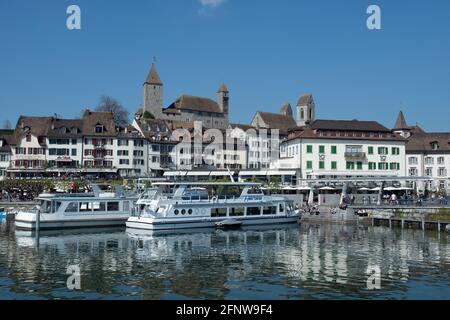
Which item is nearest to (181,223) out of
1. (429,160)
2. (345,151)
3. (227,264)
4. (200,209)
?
(200,209)

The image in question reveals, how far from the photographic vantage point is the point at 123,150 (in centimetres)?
10475

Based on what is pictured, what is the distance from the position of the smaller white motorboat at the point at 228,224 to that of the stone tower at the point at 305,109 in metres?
124

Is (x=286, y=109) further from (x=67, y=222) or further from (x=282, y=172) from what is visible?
(x=67, y=222)

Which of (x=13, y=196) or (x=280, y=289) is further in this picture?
(x=13, y=196)

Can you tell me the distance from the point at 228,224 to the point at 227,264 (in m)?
20.3

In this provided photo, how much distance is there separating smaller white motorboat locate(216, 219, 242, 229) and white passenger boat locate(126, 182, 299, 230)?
0.55 meters

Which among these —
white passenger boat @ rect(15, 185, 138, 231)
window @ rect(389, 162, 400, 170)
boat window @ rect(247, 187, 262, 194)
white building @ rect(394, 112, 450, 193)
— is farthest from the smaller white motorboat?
white building @ rect(394, 112, 450, 193)

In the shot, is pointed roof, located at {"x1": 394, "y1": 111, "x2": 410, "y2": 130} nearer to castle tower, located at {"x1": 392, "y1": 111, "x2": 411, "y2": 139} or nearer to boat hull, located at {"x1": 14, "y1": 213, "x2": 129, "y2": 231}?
castle tower, located at {"x1": 392, "y1": 111, "x2": 411, "y2": 139}

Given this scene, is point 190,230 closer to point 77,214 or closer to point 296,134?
point 77,214

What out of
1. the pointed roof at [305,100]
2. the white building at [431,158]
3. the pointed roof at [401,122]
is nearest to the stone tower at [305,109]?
the pointed roof at [305,100]

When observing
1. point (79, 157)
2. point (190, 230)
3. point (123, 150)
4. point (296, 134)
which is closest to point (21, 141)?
point (79, 157)

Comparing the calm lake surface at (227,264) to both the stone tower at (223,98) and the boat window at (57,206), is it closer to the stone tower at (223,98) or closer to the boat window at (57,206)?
the boat window at (57,206)

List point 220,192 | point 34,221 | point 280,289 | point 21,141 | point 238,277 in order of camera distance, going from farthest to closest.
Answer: point 21,141
point 220,192
point 34,221
point 238,277
point 280,289

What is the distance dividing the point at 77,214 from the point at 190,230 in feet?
38.8
